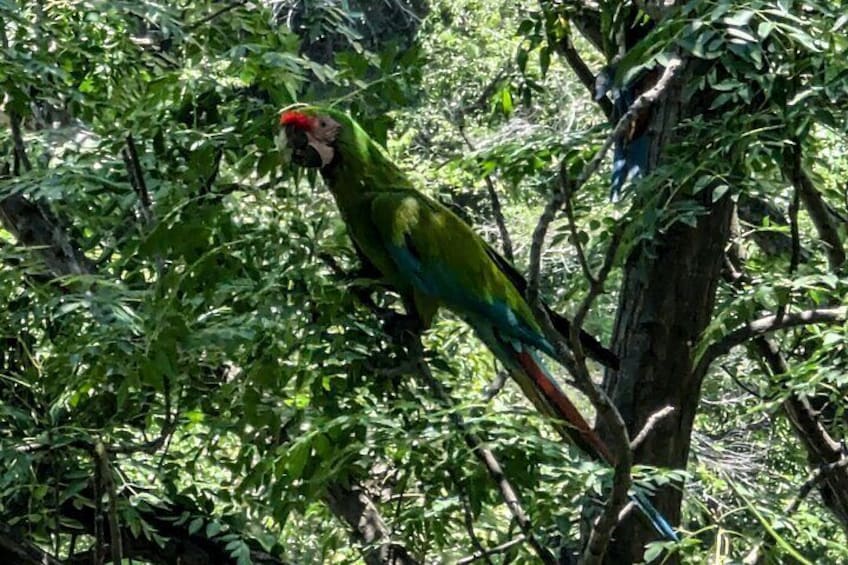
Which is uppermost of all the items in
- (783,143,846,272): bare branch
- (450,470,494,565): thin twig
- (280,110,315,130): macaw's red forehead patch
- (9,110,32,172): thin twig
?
(9,110,32,172): thin twig

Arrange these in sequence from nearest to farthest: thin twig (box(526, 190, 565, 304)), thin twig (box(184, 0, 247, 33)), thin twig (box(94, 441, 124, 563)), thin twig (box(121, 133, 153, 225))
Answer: thin twig (box(526, 190, 565, 304)) < thin twig (box(94, 441, 124, 563)) < thin twig (box(121, 133, 153, 225)) < thin twig (box(184, 0, 247, 33))

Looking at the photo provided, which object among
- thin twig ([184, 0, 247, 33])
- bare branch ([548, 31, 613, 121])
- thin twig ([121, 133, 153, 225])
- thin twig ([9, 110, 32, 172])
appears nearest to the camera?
thin twig ([121, 133, 153, 225])

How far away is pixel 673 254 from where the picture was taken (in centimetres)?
158

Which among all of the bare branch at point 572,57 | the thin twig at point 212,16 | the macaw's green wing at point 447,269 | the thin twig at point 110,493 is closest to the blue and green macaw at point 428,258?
the macaw's green wing at point 447,269

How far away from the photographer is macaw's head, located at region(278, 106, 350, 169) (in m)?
1.31

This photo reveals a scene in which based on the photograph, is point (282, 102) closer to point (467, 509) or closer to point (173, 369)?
point (173, 369)

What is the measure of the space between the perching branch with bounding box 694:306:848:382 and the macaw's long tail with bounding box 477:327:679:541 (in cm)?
22

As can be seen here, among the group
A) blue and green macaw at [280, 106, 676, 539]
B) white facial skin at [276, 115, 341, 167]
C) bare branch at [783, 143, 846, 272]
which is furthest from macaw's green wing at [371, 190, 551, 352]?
bare branch at [783, 143, 846, 272]

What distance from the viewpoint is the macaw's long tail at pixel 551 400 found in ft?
4.34

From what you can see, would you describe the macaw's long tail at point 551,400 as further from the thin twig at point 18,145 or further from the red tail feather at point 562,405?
the thin twig at point 18,145

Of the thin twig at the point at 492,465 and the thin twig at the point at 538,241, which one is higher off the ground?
the thin twig at the point at 538,241

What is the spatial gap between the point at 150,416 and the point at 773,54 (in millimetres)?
875

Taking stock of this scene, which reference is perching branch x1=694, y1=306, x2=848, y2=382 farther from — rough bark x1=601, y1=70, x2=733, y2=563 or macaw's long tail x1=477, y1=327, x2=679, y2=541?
macaw's long tail x1=477, y1=327, x2=679, y2=541

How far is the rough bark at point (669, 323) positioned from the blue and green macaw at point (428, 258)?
0.14m
